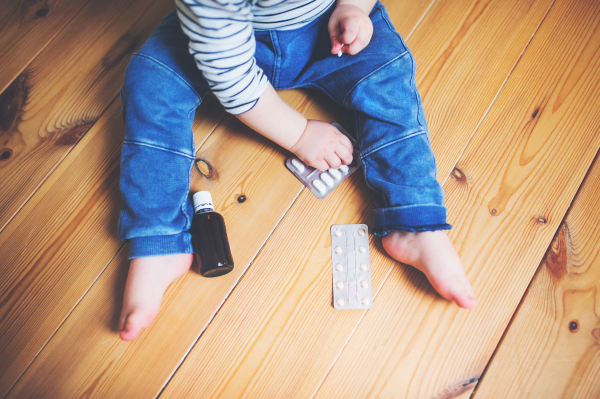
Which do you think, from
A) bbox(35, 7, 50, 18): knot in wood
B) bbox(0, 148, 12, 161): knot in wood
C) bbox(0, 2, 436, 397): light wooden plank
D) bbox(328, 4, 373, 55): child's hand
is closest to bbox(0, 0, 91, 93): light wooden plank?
bbox(35, 7, 50, 18): knot in wood

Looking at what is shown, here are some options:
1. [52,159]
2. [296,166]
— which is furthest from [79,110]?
[296,166]

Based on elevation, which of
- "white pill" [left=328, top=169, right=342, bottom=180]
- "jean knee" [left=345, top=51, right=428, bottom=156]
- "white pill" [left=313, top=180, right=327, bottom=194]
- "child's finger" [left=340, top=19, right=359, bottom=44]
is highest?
"child's finger" [left=340, top=19, right=359, bottom=44]

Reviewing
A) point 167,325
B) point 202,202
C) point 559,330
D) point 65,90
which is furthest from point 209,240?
point 559,330

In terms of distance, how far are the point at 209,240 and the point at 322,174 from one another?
0.27 meters

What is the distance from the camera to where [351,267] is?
0.75 m

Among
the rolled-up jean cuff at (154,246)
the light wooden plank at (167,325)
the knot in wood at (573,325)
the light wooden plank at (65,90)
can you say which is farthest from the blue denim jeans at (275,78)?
the knot in wood at (573,325)

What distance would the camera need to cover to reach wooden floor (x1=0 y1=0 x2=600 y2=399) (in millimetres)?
705

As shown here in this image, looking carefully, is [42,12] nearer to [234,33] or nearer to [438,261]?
[234,33]

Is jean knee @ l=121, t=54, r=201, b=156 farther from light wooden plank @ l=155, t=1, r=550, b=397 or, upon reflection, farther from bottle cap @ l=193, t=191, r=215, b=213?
light wooden plank @ l=155, t=1, r=550, b=397

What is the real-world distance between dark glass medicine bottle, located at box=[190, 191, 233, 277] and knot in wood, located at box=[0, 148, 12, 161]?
18.9 inches

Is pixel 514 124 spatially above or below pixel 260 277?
above

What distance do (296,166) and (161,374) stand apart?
19.5 inches

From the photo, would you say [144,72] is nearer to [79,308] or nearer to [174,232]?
[174,232]

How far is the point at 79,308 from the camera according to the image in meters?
0.73
